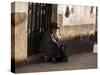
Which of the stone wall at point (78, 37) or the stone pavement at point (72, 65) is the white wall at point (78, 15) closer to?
the stone wall at point (78, 37)

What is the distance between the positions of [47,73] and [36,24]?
0.47 meters

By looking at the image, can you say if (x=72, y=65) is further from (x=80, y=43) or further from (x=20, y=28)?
(x=20, y=28)

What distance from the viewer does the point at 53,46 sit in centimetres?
205

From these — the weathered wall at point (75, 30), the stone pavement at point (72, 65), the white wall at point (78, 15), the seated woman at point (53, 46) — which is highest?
the white wall at point (78, 15)

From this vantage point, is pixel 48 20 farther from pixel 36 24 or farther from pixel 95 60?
pixel 95 60

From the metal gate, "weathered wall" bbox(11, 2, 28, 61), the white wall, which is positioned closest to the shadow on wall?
the white wall

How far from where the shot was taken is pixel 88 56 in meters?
2.20

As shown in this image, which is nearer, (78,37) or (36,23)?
(36,23)

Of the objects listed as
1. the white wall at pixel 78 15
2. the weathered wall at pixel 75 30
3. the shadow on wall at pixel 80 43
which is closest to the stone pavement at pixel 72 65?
the shadow on wall at pixel 80 43

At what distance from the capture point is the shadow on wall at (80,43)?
212cm

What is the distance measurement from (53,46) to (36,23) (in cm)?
27

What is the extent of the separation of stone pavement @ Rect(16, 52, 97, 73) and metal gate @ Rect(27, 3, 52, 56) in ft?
0.45

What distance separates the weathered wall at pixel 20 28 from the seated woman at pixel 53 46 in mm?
180

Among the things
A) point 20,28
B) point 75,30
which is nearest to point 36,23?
point 20,28
